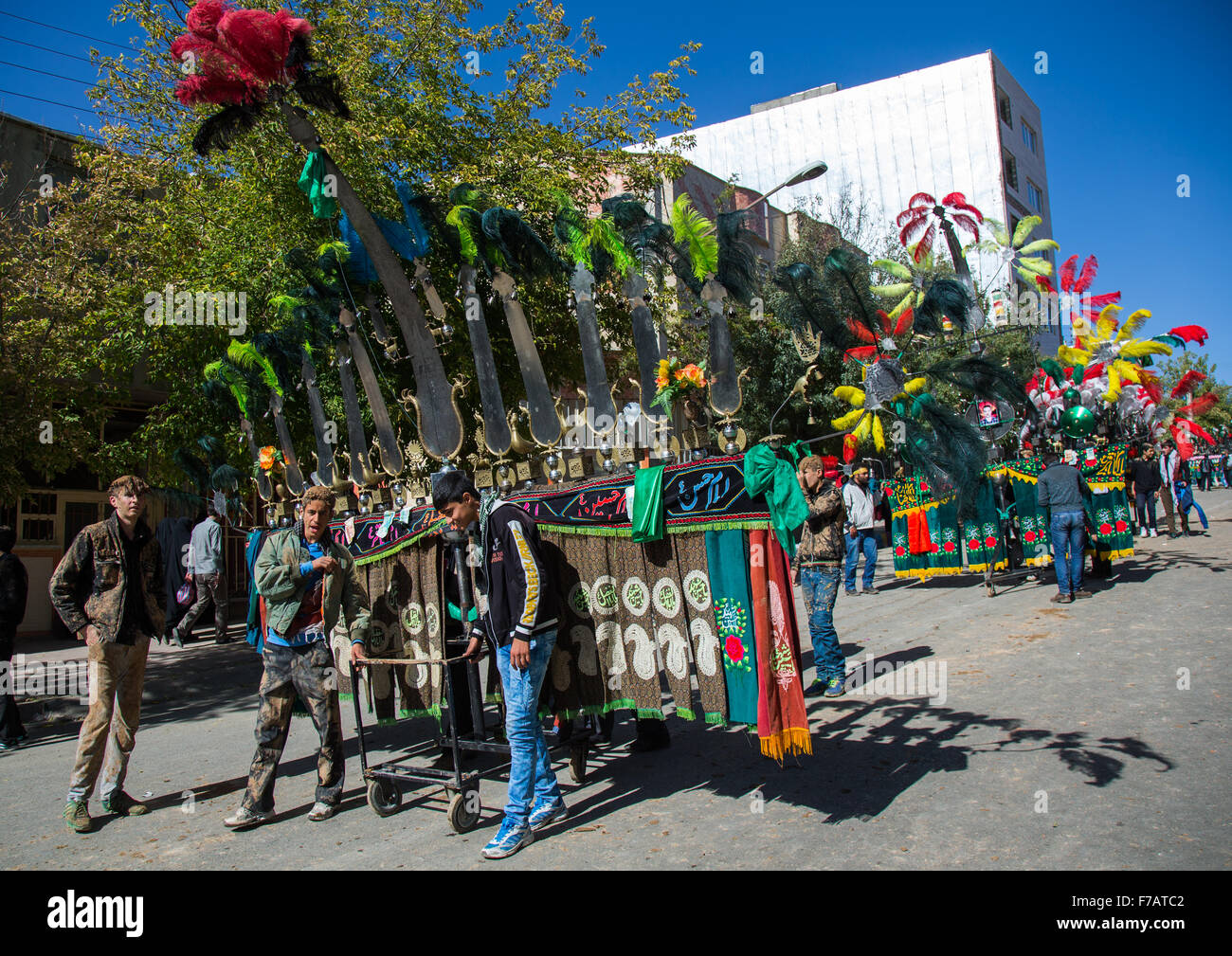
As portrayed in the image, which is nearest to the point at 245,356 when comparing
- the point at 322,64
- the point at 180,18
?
the point at 322,64

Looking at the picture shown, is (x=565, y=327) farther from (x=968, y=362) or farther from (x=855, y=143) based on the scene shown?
(x=855, y=143)

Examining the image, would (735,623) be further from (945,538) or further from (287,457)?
(945,538)

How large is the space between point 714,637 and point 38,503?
49.1 feet

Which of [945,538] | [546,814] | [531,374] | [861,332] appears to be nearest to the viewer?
[546,814]

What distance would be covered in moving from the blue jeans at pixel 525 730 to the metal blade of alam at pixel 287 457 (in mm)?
4525

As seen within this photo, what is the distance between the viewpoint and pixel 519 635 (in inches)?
174

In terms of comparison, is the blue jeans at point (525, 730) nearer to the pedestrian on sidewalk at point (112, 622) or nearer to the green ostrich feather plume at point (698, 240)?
the green ostrich feather plume at point (698, 240)

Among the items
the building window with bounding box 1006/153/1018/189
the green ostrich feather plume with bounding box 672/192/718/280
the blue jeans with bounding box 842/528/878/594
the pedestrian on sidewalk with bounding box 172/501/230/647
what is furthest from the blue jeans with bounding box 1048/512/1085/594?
the building window with bounding box 1006/153/1018/189

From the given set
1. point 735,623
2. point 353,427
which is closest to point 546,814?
point 735,623

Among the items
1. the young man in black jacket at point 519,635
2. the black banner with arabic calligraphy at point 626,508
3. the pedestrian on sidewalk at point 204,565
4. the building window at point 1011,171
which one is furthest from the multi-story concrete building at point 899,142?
the young man in black jacket at point 519,635

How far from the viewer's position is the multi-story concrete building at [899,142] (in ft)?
112

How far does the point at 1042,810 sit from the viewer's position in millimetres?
4309

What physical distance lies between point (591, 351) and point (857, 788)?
3.34 meters
